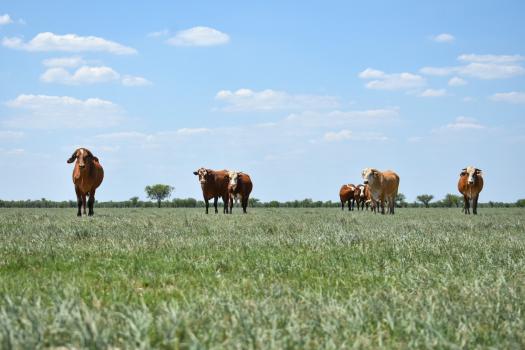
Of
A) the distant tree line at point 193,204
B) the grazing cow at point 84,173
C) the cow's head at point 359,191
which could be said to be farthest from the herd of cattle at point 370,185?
the distant tree line at point 193,204

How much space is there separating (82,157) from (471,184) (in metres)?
20.6

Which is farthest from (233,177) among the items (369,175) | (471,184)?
(471,184)

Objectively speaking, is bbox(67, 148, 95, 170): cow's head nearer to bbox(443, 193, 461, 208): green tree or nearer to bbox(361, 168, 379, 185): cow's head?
bbox(361, 168, 379, 185): cow's head

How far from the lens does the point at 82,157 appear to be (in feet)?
72.4

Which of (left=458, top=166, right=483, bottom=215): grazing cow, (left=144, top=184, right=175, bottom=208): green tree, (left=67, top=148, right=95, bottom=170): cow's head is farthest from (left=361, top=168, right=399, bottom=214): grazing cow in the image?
(left=144, top=184, right=175, bottom=208): green tree

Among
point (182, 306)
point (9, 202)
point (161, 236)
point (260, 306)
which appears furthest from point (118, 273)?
point (9, 202)

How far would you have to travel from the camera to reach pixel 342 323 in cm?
347

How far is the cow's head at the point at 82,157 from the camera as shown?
2192 cm

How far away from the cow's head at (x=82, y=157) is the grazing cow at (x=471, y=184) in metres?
19.9

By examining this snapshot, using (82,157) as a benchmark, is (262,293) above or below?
below

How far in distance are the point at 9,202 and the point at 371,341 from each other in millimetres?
68808

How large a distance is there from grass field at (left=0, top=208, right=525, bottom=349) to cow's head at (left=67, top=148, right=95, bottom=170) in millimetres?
13405

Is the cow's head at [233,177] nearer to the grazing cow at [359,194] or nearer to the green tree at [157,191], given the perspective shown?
the grazing cow at [359,194]

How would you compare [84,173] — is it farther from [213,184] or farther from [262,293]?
[262,293]
